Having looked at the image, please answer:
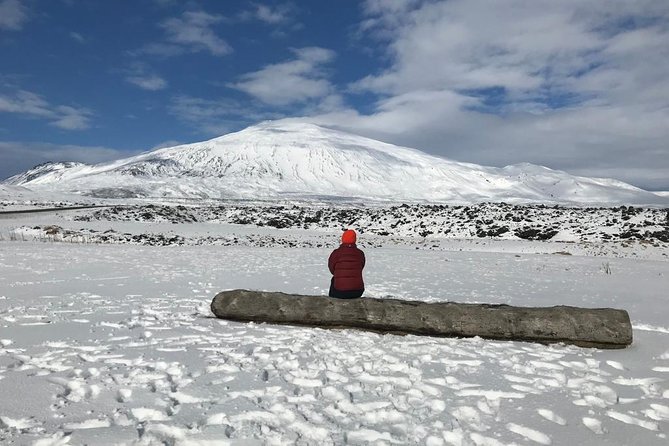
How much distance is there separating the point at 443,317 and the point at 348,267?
7.01 ft

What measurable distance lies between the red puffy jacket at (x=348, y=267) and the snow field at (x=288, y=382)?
3.94ft

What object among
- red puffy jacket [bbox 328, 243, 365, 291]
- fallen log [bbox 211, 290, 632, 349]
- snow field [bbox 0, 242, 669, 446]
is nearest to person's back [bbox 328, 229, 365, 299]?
red puffy jacket [bbox 328, 243, 365, 291]

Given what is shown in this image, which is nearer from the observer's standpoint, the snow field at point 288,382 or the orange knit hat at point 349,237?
the snow field at point 288,382

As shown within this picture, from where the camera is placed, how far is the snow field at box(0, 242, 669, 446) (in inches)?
180

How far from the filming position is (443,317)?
811cm

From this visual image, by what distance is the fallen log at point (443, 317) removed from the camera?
7570 mm

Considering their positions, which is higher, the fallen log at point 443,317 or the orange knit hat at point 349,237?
the orange knit hat at point 349,237

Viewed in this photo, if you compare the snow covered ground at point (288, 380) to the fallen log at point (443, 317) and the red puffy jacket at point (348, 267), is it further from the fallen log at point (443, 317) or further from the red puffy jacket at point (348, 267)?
the red puffy jacket at point (348, 267)

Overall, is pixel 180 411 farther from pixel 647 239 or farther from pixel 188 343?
pixel 647 239

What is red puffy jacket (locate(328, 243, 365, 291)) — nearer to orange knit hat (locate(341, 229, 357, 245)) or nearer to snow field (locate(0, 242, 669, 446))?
orange knit hat (locate(341, 229, 357, 245))

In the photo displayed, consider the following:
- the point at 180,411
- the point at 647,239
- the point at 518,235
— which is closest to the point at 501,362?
the point at 180,411

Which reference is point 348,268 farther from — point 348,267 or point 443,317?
point 443,317

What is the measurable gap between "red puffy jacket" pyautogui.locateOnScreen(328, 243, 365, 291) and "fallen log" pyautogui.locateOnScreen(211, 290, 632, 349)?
640mm

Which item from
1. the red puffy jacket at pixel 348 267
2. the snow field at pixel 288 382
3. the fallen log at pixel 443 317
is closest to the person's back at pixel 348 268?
the red puffy jacket at pixel 348 267
